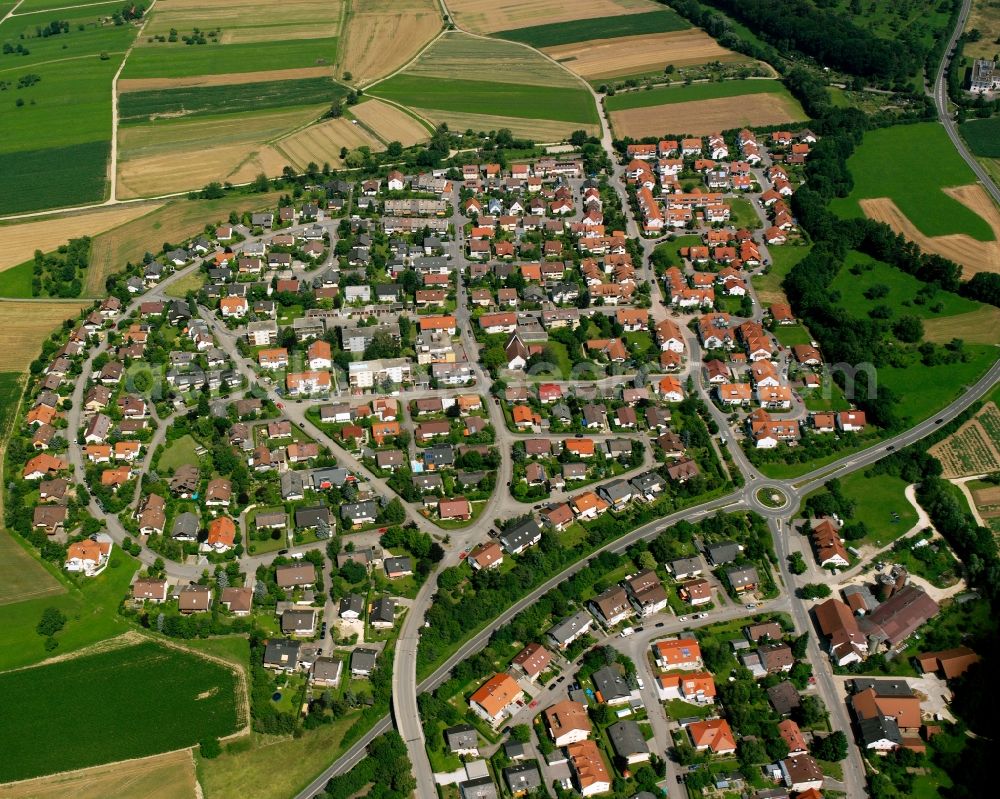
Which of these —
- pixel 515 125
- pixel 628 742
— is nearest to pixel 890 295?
pixel 515 125

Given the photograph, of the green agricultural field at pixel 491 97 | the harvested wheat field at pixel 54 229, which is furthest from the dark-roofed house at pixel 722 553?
the harvested wheat field at pixel 54 229

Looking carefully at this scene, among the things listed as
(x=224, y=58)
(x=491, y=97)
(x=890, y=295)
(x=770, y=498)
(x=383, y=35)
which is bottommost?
(x=770, y=498)

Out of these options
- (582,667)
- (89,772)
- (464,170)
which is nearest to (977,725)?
(582,667)

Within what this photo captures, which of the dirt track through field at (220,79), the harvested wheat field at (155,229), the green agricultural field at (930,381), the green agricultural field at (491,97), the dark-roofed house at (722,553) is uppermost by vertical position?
the dirt track through field at (220,79)

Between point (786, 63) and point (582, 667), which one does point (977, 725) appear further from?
point (786, 63)

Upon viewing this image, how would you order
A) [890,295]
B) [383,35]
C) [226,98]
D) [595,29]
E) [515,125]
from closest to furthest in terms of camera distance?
1. [890,295]
2. [515,125]
3. [226,98]
4. [383,35]
5. [595,29]

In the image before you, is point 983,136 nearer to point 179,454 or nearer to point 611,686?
point 611,686

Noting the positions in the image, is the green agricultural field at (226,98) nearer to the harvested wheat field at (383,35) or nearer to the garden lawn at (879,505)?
the harvested wheat field at (383,35)
